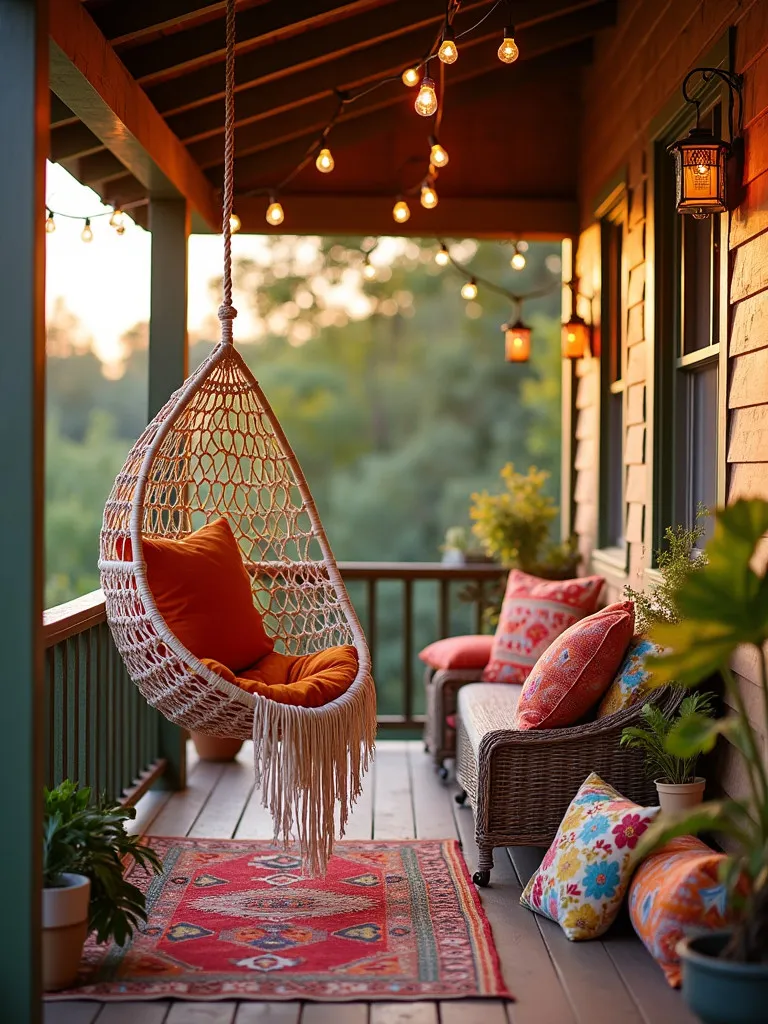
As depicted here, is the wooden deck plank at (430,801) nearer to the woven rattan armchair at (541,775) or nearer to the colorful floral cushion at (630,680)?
the woven rattan armchair at (541,775)

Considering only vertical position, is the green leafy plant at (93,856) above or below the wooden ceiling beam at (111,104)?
below

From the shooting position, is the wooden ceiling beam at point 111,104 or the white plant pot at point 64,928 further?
the wooden ceiling beam at point 111,104

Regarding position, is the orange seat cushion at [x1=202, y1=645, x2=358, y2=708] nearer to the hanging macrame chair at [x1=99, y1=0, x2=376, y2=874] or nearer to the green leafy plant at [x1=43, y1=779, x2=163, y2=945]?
the hanging macrame chair at [x1=99, y1=0, x2=376, y2=874]

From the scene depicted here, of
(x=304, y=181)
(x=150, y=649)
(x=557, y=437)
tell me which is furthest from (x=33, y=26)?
(x=557, y=437)

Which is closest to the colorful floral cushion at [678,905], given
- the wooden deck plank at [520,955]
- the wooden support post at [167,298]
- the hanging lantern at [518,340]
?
the wooden deck plank at [520,955]

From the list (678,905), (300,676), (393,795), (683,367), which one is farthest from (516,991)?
(683,367)

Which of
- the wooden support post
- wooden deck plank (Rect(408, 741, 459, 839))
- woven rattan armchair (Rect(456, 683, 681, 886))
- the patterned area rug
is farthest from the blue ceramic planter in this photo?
the wooden support post

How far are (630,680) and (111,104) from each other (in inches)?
93.8

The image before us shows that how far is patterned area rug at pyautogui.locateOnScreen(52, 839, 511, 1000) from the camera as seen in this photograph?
110 inches

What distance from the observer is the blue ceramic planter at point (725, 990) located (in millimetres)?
2178

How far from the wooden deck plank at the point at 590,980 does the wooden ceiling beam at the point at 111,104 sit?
271cm

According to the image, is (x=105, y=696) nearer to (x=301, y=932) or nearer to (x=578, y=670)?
(x=301, y=932)

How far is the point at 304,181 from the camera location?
586cm

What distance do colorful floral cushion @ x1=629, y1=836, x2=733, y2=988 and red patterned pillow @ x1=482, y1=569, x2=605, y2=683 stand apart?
1.67 meters
